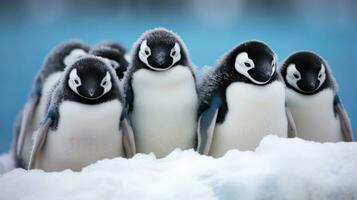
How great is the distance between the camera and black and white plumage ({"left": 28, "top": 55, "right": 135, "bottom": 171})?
1898 mm

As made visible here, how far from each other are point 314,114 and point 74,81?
996mm

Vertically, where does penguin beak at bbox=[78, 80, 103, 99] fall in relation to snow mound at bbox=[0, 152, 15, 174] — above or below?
above

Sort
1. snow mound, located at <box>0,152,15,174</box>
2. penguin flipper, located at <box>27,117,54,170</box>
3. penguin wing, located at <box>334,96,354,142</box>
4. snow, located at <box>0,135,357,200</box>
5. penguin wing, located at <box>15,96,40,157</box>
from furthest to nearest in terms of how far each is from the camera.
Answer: snow mound, located at <box>0,152,15,174</box>
penguin wing, located at <box>15,96,40,157</box>
penguin wing, located at <box>334,96,354,142</box>
penguin flipper, located at <box>27,117,54,170</box>
snow, located at <box>0,135,357,200</box>

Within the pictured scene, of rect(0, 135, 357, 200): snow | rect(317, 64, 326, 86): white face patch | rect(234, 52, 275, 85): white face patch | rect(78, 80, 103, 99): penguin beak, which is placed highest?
rect(234, 52, 275, 85): white face patch

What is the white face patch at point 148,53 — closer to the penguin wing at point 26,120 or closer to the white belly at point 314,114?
the white belly at point 314,114

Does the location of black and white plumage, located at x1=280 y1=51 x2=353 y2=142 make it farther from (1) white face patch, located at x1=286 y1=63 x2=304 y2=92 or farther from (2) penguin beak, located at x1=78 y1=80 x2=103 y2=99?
(2) penguin beak, located at x1=78 y1=80 x2=103 y2=99

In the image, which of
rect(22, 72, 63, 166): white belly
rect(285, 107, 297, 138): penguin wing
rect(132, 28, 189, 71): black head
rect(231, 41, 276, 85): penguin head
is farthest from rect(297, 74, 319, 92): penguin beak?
rect(22, 72, 63, 166): white belly

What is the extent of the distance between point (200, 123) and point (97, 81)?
1.43 ft

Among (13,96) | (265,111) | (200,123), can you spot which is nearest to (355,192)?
(265,111)

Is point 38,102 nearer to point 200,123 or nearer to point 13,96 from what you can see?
point 13,96

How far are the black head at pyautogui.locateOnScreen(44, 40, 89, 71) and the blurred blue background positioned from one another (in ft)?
0.37

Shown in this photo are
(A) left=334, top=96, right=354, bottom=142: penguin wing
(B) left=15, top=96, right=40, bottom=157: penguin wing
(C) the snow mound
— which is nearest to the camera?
(A) left=334, top=96, right=354, bottom=142: penguin wing

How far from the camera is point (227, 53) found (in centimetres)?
210

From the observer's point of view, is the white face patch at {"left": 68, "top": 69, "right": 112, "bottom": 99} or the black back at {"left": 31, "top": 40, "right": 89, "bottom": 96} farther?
the black back at {"left": 31, "top": 40, "right": 89, "bottom": 96}
